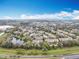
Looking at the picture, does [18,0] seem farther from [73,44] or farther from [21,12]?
[73,44]

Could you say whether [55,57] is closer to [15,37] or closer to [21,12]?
[15,37]

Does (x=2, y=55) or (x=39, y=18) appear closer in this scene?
(x=2, y=55)

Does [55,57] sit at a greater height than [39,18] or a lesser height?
lesser

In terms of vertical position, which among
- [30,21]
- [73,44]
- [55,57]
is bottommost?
[55,57]

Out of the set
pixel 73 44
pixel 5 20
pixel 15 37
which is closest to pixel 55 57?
pixel 73 44

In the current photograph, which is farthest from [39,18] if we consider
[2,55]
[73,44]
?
[2,55]

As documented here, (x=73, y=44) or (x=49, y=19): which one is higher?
(x=49, y=19)

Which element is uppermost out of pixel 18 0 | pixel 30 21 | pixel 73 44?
pixel 18 0

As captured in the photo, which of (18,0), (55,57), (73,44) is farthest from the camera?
(18,0)

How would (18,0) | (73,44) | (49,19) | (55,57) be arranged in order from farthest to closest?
(49,19), (18,0), (73,44), (55,57)
